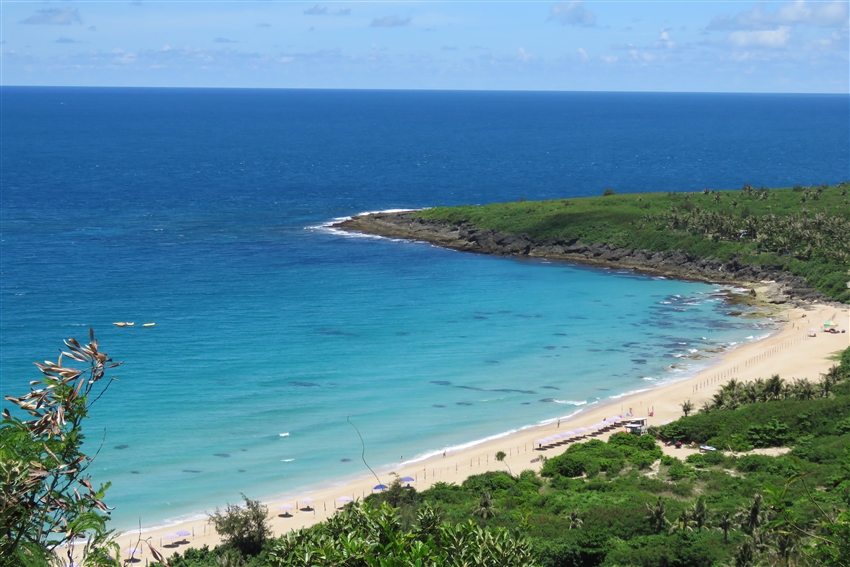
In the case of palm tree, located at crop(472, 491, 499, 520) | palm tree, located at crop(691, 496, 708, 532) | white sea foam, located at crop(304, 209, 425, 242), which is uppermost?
white sea foam, located at crop(304, 209, 425, 242)

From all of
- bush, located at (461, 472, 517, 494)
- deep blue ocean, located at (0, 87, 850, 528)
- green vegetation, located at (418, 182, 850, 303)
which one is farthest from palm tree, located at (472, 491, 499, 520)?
green vegetation, located at (418, 182, 850, 303)

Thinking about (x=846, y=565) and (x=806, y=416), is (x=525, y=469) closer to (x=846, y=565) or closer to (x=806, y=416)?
(x=806, y=416)

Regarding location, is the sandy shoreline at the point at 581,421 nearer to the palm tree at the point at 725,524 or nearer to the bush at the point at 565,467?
the bush at the point at 565,467

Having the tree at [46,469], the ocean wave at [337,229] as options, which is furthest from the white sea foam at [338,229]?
the tree at [46,469]

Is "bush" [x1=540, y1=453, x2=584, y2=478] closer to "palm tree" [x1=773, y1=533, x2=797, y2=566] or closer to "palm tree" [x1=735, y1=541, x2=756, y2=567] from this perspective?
"palm tree" [x1=773, y1=533, x2=797, y2=566]

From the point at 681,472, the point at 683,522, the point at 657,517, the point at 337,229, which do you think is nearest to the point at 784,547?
the point at 683,522

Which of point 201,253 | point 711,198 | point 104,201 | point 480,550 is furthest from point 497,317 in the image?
point 104,201

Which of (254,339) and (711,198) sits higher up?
(711,198)
